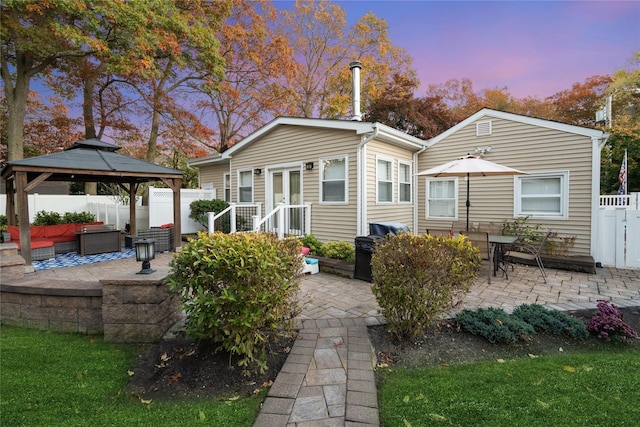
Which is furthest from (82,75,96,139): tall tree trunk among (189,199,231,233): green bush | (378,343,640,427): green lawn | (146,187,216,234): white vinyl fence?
(378,343,640,427): green lawn

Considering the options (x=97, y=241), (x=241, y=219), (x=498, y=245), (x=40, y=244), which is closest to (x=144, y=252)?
(x=40, y=244)

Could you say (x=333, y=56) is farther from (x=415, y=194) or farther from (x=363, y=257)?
(x=363, y=257)

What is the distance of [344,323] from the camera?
3.42 meters

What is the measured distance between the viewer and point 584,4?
777 cm

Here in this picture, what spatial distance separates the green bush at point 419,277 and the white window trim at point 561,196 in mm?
5778

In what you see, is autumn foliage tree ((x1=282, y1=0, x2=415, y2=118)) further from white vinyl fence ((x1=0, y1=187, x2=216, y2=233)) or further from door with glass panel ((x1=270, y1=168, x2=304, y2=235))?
white vinyl fence ((x1=0, y1=187, x2=216, y2=233))

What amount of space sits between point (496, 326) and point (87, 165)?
302 inches

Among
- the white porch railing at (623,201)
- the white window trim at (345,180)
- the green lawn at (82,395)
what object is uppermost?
the white window trim at (345,180)

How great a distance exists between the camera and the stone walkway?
2.00 meters

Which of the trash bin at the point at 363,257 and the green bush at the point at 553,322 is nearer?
the green bush at the point at 553,322

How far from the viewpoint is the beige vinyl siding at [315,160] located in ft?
24.2

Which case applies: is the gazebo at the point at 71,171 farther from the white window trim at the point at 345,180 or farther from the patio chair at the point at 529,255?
the patio chair at the point at 529,255

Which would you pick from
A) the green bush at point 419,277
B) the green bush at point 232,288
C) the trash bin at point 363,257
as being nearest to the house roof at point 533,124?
the trash bin at point 363,257

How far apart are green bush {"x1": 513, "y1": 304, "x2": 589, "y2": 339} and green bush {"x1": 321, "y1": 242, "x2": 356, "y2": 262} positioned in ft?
10.9
